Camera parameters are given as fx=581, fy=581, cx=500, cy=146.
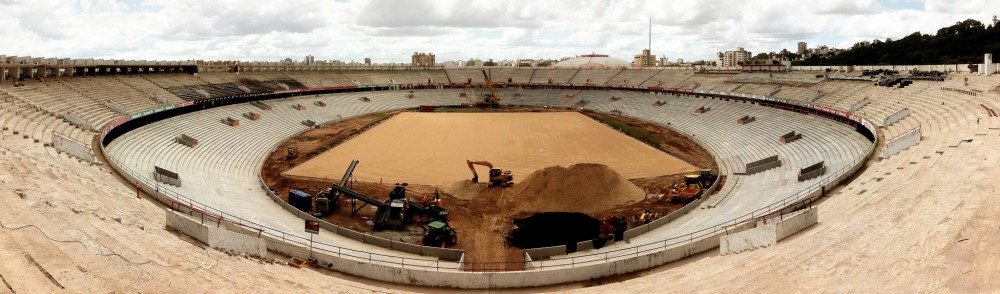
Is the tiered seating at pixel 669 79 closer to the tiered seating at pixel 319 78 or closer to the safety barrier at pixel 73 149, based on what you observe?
the tiered seating at pixel 319 78

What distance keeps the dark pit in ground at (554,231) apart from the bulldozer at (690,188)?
8492 millimetres

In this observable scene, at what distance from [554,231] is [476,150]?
25233 mm

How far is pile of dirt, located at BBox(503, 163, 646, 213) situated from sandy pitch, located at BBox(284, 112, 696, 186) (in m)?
6.81

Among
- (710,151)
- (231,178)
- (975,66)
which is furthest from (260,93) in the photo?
(975,66)

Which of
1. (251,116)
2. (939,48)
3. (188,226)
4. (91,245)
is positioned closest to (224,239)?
(188,226)

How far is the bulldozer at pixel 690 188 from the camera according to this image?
32.5 meters

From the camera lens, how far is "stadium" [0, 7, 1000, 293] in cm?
1520

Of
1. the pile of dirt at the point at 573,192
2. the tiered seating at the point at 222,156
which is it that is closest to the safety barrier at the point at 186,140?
the tiered seating at the point at 222,156

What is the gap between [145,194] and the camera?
2464 cm

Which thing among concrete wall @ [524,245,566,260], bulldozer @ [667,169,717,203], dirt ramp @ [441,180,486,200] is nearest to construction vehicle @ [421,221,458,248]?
concrete wall @ [524,245,566,260]

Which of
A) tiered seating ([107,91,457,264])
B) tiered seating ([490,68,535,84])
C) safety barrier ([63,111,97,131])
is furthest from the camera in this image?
tiered seating ([490,68,535,84])

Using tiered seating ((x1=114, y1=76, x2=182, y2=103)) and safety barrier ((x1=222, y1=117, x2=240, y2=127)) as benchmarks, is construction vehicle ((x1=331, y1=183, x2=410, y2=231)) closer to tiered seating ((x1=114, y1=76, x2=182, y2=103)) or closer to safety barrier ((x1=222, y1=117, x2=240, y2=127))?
safety barrier ((x1=222, y1=117, x2=240, y2=127))

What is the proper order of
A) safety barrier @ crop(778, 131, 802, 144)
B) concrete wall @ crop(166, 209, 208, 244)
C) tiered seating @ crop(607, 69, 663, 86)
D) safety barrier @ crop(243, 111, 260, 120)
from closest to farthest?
concrete wall @ crop(166, 209, 208, 244), safety barrier @ crop(778, 131, 802, 144), safety barrier @ crop(243, 111, 260, 120), tiered seating @ crop(607, 69, 663, 86)

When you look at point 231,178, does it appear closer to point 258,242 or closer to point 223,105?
point 258,242
